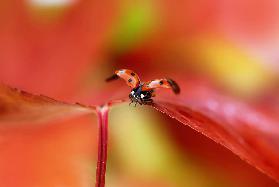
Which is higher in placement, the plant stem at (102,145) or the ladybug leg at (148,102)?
the ladybug leg at (148,102)

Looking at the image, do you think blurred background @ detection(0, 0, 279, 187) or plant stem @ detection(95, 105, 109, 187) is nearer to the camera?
plant stem @ detection(95, 105, 109, 187)

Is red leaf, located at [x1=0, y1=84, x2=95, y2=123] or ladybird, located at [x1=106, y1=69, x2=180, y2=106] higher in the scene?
ladybird, located at [x1=106, y1=69, x2=180, y2=106]

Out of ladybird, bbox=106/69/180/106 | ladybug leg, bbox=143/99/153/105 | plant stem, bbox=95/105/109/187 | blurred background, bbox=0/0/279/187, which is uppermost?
blurred background, bbox=0/0/279/187

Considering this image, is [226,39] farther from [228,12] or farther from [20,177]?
[20,177]

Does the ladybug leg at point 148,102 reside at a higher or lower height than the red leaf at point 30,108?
higher

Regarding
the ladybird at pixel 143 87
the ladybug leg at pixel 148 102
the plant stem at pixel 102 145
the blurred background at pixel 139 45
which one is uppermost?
the blurred background at pixel 139 45

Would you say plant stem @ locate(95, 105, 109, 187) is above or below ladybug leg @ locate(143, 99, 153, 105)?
below

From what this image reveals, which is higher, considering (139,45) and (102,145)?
(139,45)

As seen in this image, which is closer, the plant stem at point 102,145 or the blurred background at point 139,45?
the plant stem at point 102,145

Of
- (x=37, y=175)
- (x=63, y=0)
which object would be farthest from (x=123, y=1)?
(x=37, y=175)
